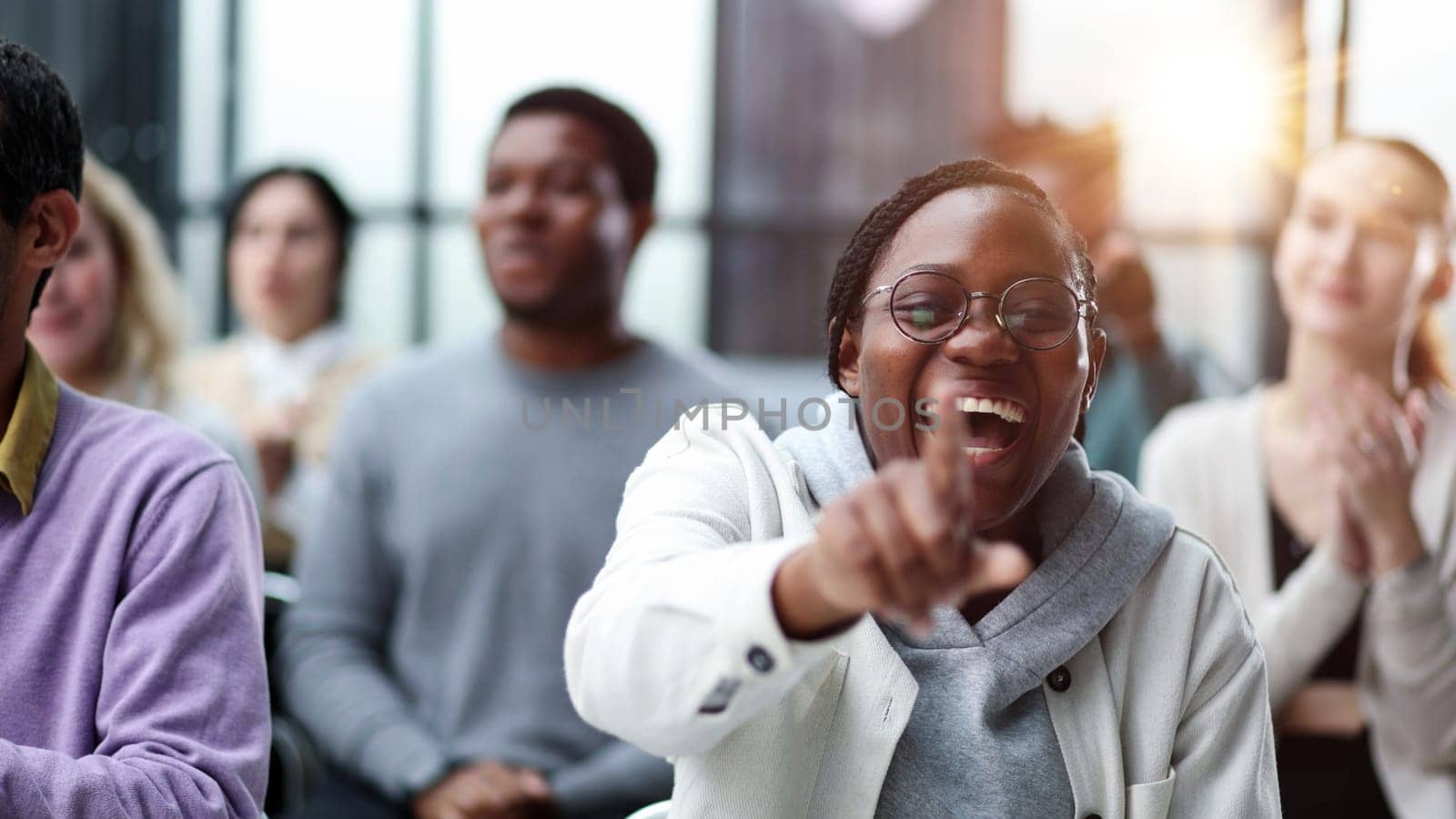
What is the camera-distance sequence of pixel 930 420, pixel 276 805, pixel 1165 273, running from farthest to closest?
pixel 1165 273
pixel 276 805
pixel 930 420

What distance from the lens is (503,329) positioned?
2.14m

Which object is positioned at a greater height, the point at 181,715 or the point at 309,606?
the point at 181,715

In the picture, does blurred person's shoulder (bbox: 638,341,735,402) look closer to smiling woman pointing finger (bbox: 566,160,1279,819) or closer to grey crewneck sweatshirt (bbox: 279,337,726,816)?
grey crewneck sweatshirt (bbox: 279,337,726,816)

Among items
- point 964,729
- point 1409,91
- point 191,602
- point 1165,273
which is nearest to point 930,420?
point 964,729

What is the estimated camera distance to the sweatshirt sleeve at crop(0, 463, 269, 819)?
101cm

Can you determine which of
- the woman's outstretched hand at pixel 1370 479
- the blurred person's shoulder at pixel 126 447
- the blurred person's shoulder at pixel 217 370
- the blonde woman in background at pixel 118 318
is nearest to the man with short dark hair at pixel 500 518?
the blonde woman in background at pixel 118 318

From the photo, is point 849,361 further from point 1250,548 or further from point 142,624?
point 1250,548

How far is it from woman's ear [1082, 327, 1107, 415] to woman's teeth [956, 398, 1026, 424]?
9 centimetres

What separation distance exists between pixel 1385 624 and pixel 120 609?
1561mm

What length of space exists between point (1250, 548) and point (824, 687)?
45.2 inches

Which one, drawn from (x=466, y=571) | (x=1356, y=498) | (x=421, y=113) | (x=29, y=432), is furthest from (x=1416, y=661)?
(x=421, y=113)

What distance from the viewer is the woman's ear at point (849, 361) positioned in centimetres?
111

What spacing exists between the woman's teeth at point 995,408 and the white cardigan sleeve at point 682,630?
0.18 meters

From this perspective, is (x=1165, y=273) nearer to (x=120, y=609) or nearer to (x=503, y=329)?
(x=503, y=329)
